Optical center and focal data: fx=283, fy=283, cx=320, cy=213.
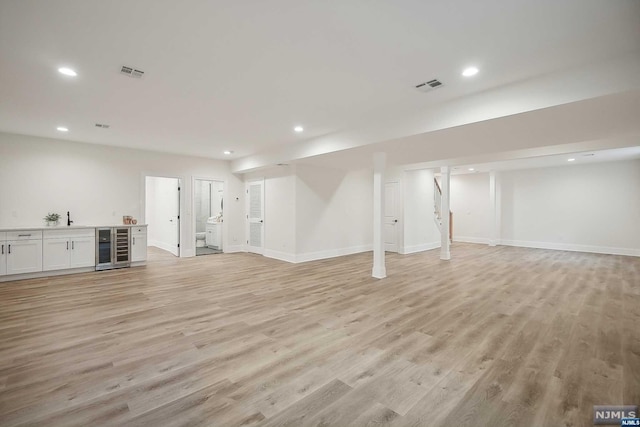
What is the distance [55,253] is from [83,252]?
1.40 feet

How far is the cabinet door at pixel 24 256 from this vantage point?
515cm

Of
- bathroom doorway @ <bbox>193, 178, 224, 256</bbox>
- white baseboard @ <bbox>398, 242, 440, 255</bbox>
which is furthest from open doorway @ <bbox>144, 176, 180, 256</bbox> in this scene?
white baseboard @ <bbox>398, 242, 440, 255</bbox>

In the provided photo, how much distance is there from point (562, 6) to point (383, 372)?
10.1 feet

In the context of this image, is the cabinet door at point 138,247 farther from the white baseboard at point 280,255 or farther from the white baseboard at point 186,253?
the white baseboard at point 280,255

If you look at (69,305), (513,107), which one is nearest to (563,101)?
(513,107)

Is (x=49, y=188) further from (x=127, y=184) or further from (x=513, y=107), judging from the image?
(x=513, y=107)

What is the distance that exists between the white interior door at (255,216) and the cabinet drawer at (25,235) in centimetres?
457

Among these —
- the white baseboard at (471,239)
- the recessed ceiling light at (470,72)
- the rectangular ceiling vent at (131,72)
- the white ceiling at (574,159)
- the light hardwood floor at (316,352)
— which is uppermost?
the rectangular ceiling vent at (131,72)

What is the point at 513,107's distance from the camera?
3309 millimetres

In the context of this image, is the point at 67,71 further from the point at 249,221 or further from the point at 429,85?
the point at 249,221

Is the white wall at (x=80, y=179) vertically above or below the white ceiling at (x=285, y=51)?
below

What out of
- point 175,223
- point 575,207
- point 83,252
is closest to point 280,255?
point 175,223

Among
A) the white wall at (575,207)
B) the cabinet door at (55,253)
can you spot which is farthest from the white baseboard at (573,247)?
the cabinet door at (55,253)

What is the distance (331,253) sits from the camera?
780 centimetres
